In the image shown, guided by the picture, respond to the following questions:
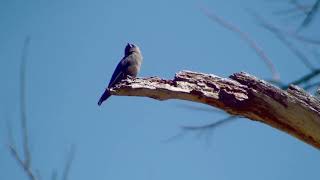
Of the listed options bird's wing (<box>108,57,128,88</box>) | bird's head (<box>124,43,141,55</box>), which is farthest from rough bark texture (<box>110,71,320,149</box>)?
bird's head (<box>124,43,141,55</box>)

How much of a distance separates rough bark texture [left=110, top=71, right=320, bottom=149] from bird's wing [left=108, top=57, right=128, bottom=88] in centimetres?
92

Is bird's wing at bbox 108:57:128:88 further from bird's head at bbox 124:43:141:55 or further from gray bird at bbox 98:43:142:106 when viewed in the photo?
bird's head at bbox 124:43:141:55

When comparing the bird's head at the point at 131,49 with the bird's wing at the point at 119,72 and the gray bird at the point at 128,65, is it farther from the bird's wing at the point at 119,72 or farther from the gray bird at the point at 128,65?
the bird's wing at the point at 119,72

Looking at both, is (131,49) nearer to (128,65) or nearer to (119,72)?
(128,65)

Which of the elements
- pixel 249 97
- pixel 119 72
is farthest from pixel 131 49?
pixel 249 97

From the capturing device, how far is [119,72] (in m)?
5.12

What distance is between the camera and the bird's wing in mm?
4780

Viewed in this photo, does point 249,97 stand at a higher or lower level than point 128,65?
lower

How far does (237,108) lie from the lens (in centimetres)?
366

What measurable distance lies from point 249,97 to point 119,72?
71.4 inches

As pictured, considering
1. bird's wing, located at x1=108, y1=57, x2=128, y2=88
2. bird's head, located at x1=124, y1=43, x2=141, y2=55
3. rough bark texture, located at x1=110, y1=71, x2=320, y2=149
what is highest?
bird's head, located at x1=124, y1=43, x2=141, y2=55

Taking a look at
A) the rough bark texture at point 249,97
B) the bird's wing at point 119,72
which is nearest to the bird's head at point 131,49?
the bird's wing at point 119,72

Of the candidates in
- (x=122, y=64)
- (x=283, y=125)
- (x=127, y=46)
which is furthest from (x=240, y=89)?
(x=127, y=46)

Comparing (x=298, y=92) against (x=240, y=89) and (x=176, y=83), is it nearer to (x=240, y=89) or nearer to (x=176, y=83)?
(x=240, y=89)
